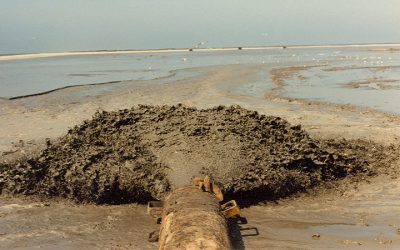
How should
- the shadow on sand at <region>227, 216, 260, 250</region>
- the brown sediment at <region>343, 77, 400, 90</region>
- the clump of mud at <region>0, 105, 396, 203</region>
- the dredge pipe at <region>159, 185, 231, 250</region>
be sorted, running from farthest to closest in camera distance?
1. the brown sediment at <region>343, 77, 400, 90</region>
2. the clump of mud at <region>0, 105, 396, 203</region>
3. the shadow on sand at <region>227, 216, 260, 250</region>
4. the dredge pipe at <region>159, 185, 231, 250</region>

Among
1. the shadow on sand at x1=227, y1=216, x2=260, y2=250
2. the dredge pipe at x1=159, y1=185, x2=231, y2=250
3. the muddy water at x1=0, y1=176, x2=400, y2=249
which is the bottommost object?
the muddy water at x1=0, y1=176, x2=400, y2=249

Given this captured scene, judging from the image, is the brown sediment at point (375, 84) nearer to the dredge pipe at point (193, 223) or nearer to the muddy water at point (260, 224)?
the muddy water at point (260, 224)

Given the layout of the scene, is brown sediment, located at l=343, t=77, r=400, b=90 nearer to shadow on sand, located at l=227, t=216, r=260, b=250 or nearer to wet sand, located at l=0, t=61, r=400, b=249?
wet sand, located at l=0, t=61, r=400, b=249

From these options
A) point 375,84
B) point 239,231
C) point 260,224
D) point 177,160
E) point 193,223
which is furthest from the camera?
point 375,84

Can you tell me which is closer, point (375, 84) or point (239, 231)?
point (239, 231)

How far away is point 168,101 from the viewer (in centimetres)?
1588

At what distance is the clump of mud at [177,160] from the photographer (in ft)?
21.7

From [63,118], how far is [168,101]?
411 cm

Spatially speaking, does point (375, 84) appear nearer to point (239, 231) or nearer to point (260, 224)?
point (260, 224)

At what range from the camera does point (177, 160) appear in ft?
22.5

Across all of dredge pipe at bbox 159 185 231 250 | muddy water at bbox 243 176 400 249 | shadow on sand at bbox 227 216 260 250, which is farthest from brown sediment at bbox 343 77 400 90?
dredge pipe at bbox 159 185 231 250

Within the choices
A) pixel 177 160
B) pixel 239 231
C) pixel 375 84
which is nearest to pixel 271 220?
pixel 239 231

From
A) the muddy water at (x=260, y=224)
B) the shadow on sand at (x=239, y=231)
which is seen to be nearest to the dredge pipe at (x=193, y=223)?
the shadow on sand at (x=239, y=231)

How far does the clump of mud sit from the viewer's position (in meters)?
6.60
